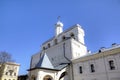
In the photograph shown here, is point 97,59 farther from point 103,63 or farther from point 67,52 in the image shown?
point 67,52

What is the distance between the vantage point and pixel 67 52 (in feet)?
89.8

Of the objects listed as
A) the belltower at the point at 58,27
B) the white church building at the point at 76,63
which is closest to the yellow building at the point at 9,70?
the white church building at the point at 76,63

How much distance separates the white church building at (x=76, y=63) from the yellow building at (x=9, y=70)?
55.0 feet

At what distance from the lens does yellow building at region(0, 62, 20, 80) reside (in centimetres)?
3869

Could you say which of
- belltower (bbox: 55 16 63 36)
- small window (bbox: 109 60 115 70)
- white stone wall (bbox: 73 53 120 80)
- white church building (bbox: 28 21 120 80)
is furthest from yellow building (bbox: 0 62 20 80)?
small window (bbox: 109 60 115 70)

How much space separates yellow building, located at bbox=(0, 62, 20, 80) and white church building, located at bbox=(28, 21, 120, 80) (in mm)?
16772

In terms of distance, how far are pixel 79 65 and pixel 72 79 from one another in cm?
292

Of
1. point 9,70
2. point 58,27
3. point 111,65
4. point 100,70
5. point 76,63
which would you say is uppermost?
point 58,27

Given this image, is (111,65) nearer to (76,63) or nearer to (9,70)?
(76,63)

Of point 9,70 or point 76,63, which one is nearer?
point 76,63

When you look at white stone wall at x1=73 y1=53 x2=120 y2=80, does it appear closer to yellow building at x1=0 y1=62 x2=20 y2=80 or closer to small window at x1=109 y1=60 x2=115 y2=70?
small window at x1=109 y1=60 x2=115 y2=70

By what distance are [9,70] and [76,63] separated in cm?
2661

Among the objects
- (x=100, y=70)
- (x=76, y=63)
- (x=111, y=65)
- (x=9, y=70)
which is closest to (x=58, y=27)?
(x=76, y=63)

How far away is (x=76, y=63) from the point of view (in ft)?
79.8
